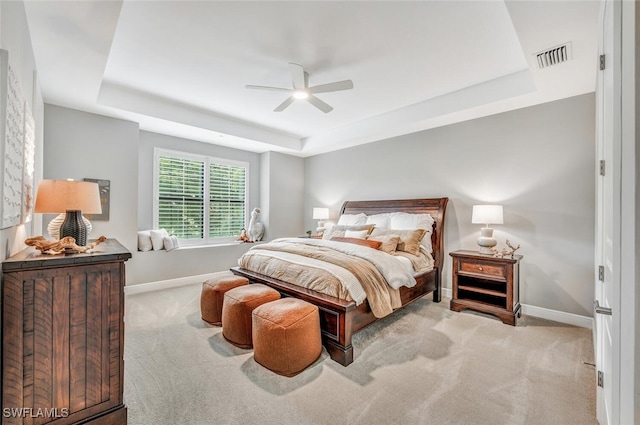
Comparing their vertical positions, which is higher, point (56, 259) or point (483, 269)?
point (56, 259)

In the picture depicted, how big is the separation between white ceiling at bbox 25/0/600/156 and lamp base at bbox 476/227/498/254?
1565 mm

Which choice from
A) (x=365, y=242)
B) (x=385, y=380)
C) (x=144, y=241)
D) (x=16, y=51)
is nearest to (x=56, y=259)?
(x=16, y=51)

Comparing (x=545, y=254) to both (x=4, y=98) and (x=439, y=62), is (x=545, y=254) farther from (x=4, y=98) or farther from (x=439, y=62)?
(x=4, y=98)

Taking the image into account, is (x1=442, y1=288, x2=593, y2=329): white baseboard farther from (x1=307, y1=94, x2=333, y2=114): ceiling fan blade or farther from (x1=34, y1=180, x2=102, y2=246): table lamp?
(x1=34, y1=180, x2=102, y2=246): table lamp

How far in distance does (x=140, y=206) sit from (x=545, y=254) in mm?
5914

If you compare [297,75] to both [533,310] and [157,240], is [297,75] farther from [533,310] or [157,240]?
[533,310]

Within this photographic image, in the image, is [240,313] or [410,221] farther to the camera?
[410,221]

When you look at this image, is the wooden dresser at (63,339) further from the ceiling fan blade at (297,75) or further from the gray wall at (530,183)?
the gray wall at (530,183)

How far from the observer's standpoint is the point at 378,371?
221cm

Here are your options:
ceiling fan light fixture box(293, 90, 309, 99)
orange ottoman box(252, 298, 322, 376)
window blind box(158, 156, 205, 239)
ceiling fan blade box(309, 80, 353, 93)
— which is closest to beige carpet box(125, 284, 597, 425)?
orange ottoman box(252, 298, 322, 376)

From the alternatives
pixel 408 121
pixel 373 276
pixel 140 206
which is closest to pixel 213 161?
pixel 140 206

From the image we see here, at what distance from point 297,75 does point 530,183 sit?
3104 millimetres

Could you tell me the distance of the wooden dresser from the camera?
54.0 inches

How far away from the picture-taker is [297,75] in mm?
2883
